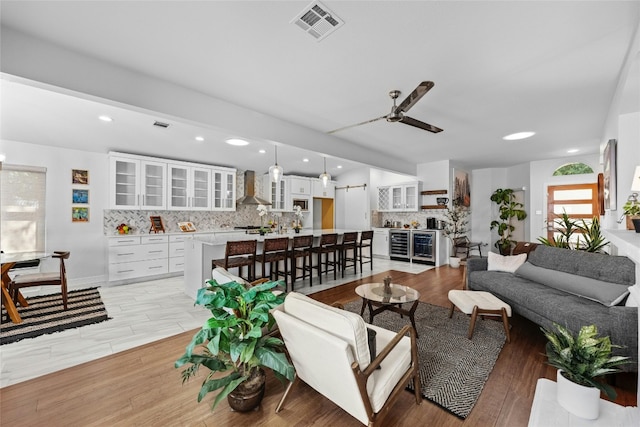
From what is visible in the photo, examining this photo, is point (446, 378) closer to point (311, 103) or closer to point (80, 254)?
point (311, 103)

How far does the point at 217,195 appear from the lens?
20.8ft

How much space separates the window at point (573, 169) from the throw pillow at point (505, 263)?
4447mm

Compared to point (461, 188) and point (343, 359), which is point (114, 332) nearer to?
point (343, 359)

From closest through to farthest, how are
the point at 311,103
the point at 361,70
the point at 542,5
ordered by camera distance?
Result: 1. the point at 542,5
2. the point at 361,70
3. the point at 311,103

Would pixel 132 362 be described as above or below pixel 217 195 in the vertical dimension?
below

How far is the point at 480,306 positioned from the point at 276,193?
5501 millimetres

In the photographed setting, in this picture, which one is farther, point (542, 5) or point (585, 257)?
point (585, 257)

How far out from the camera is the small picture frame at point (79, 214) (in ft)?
15.8

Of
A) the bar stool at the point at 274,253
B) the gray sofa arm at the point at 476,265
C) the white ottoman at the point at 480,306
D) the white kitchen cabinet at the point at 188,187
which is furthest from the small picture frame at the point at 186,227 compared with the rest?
the gray sofa arm at the point at 476,265

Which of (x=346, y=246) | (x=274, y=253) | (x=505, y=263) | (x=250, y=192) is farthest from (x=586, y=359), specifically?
(x=250, y=192)

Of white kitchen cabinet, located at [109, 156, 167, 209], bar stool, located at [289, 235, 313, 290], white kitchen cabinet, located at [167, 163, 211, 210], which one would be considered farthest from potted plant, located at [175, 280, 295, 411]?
white kitchen cabinet, located at [167, 163, 211, 210]

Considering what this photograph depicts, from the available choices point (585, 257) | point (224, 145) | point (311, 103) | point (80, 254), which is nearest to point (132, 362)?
point (311, 103)

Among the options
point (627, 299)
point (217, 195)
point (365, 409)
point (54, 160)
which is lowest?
point (365, 409)

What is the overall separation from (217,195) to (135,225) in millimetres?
1736
